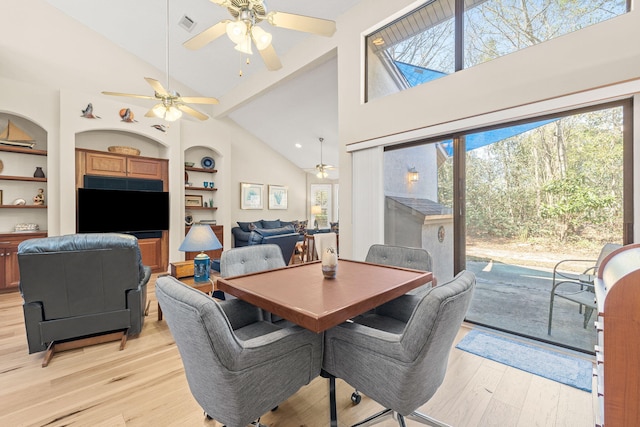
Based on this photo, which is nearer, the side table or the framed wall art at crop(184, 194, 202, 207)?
the side table

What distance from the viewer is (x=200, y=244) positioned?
271cm

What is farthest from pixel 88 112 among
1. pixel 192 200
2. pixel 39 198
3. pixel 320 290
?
pixel 320 290

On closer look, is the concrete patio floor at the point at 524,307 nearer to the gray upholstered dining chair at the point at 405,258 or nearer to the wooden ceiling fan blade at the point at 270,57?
the gray upholstered dining chair at the point at 405,258

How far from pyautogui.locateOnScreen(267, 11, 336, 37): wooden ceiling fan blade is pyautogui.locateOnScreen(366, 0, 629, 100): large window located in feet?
4.90

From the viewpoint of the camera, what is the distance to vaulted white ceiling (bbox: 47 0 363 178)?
3.97 meters

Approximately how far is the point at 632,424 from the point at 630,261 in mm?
584

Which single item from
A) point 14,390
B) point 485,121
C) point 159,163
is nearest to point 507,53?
point 485,121

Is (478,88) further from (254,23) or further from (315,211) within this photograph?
(315,211)

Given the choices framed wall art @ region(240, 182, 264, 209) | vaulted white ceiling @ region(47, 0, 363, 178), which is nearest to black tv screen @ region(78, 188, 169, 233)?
vaulted white ceiling @ region(47, 0, 363, 178)

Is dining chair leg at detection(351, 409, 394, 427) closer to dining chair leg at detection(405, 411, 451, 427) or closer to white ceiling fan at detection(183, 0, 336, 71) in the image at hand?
dining chair leg at detection(405, 411, 451, 427)

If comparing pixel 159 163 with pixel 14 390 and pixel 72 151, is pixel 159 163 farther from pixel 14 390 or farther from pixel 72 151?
pixel 14 390

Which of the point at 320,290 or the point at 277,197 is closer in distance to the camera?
the point at 320,290

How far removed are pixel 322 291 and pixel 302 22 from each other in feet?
6.25

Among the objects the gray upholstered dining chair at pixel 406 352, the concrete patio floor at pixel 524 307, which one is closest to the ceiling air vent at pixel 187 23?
the gray upholstered dining chair at pixel 406 352
